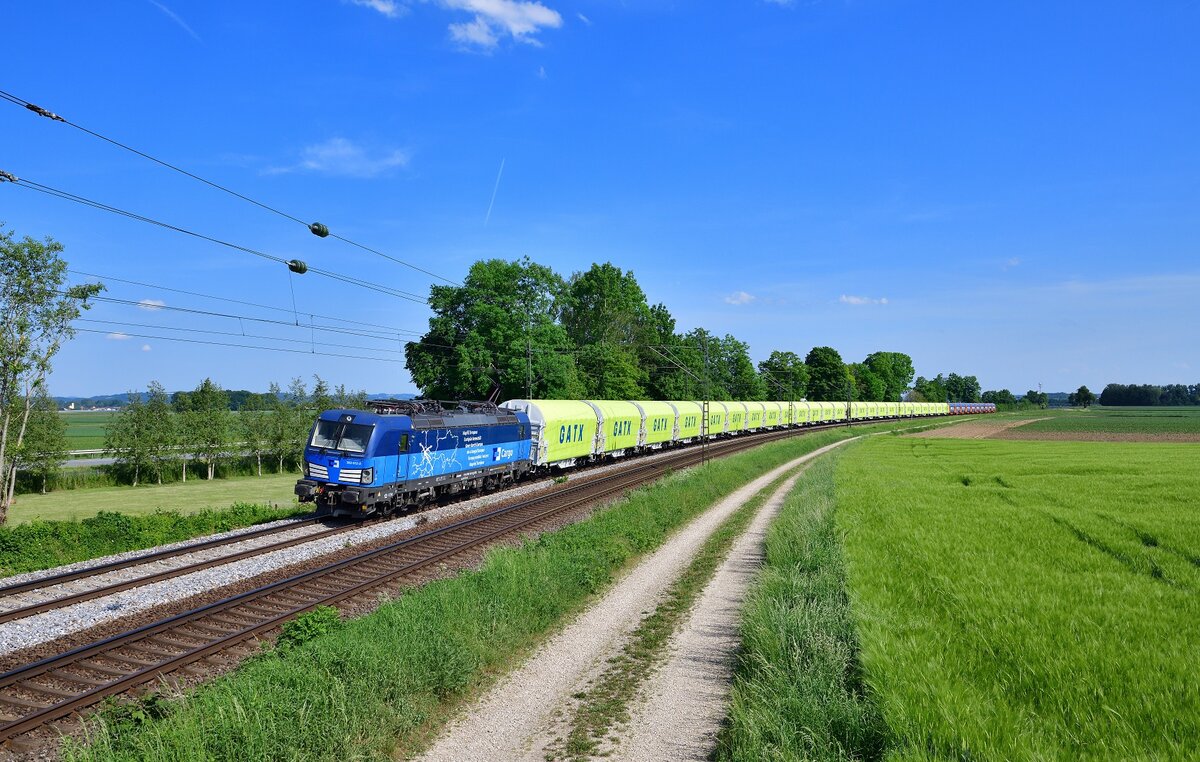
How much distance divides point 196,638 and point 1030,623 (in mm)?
14097

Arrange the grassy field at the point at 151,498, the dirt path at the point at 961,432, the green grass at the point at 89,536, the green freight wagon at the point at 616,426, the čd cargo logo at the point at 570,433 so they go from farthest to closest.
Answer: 1. the dirt path at the point at 961,432
2. the green freight wagon at the point at 616,426
3. the čd cargo logo at the point at 570,433
4. the grassy field at the point at 151,498
5. the green grass at the point at 89,536

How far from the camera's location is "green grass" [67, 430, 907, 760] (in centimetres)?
711

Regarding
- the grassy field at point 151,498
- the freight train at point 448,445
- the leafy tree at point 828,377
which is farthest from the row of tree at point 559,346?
the leafy tree at point 828,377

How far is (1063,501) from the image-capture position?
25453mm

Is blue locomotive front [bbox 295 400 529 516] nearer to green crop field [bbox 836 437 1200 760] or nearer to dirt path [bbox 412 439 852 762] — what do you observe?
dirt path [bbox 412 439 852 762]

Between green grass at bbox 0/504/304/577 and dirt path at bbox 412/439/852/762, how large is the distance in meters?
14.2

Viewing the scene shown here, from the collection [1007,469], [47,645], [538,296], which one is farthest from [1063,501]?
[538,296]

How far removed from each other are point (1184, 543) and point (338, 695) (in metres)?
20.0

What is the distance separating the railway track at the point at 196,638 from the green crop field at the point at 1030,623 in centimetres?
1052

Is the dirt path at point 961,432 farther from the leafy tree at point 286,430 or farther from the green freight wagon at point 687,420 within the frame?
the leafy tree at point 286,430

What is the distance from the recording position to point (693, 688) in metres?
10.2

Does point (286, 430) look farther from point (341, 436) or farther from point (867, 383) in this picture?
point (867, 383)

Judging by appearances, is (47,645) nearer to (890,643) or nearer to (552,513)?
(890,643)

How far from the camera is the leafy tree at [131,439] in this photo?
47084 millimetres
